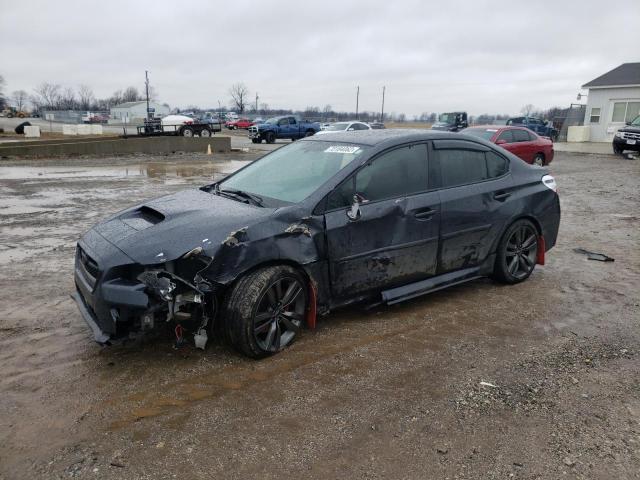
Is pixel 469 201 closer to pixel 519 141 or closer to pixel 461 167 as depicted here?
pixel 461 167

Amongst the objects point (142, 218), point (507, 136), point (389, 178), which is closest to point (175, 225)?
point (142, 218)

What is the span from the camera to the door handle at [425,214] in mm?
4469

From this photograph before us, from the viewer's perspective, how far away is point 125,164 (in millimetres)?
19266

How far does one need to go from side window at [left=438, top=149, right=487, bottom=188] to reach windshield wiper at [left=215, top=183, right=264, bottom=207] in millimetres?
1788

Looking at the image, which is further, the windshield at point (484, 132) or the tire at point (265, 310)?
the windshield at point (484, 132)

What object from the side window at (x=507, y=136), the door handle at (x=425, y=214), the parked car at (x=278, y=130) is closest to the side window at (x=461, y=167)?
the door handle at (x=425, y=214)

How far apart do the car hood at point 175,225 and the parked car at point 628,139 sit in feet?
80.5

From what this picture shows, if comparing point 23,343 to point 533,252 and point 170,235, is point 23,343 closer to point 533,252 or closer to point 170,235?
point 170,235

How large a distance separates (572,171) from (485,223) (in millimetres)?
14970

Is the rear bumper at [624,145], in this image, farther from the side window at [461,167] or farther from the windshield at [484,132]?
the side window at [461,167]

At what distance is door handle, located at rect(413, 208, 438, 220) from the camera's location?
447 centimetres

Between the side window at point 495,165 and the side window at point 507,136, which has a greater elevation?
the side window at point 507,136

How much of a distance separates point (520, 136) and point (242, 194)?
46.6 ft

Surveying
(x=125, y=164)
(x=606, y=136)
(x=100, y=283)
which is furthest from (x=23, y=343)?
(x=606, y=136)
